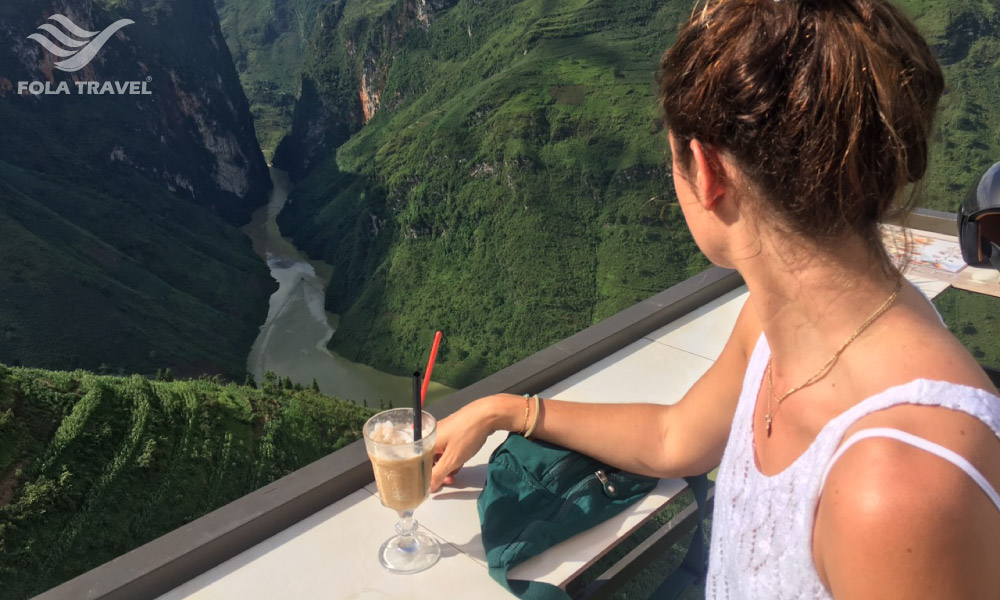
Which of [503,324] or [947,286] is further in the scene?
[503,324]

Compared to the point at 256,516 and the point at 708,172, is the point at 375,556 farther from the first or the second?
the point at 708,172

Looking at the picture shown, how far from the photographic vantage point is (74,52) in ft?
151

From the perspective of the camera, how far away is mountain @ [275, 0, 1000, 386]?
31172 millimetres

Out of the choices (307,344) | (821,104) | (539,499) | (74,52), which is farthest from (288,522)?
(74,52)

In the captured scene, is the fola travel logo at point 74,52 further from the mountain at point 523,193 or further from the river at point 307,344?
the mountain at point 523,193

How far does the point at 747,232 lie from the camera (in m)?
0.83

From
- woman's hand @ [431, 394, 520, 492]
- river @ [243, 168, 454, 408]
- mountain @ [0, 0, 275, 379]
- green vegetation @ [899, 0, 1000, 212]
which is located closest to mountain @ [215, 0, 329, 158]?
mountain @ [0, 0, 275, 379]

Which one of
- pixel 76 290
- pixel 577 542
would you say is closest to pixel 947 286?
pixel 577 542

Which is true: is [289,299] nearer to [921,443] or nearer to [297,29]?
[921,443]

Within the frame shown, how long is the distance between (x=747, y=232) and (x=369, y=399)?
30666 millimetres

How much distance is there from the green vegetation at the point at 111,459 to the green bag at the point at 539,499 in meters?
17.8

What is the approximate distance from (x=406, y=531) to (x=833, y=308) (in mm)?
763

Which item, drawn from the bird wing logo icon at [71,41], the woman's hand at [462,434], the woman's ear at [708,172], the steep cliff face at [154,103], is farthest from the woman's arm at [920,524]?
the bird wing logo icon at [71,41]

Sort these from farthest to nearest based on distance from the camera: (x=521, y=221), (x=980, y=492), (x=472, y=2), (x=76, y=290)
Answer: (x=472, y=2) → (x=521, y=221) → (x=76, y=290) → (x=980, y=492)
